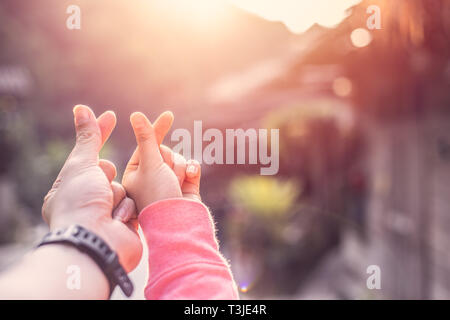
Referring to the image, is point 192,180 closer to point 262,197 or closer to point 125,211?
point 125,211

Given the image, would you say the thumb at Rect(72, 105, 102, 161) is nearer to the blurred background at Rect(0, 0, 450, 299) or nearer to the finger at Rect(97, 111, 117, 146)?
the finger at Rect(97, 111, 117, 146)

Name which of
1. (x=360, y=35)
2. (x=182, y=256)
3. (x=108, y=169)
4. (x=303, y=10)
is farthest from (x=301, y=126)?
(x=182, y=256)

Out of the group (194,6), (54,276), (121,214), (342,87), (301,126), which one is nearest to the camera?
(54,276)

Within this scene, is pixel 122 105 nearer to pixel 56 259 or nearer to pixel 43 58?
pixel 43 58

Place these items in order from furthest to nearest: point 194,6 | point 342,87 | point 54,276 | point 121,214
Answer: point 342,87, point 194,6, point 121,214, point 54,276

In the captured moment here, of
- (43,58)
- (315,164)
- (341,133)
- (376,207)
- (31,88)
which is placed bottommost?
(376,207)
